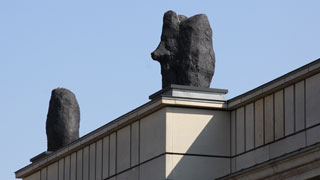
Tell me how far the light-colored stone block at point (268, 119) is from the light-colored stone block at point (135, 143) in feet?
13.1

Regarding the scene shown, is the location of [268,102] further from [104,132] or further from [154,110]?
[104,132]

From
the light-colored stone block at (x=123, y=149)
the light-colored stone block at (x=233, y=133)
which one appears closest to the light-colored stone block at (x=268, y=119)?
the light-colored stone block at (x=233, y=133)

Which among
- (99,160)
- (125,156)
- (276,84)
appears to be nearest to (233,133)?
(276,84)

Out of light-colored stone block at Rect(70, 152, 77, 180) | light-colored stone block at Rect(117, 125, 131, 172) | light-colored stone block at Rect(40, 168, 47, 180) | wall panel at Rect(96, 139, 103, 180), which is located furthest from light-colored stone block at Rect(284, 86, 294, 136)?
light-colored stone block at Rect(40, 168, 47, 180)

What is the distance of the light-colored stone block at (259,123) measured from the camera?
27.1 metres

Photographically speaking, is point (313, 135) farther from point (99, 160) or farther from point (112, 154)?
point (99, 160)

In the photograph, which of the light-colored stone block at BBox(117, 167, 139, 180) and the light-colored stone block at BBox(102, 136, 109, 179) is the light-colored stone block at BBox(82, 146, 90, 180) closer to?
the light-colored stone block at BBox(102, 136, 109, 179)

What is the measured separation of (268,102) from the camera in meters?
27.0

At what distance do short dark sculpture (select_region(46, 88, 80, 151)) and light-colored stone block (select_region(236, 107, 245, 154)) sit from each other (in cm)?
866

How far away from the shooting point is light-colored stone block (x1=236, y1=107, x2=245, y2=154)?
27969 millimetres

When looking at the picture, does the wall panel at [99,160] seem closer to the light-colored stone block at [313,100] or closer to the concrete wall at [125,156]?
the concrete wall at [125,156]

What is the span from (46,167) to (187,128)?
795 cm

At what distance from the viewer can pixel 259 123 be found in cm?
2728

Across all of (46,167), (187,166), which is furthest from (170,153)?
(46,167)
